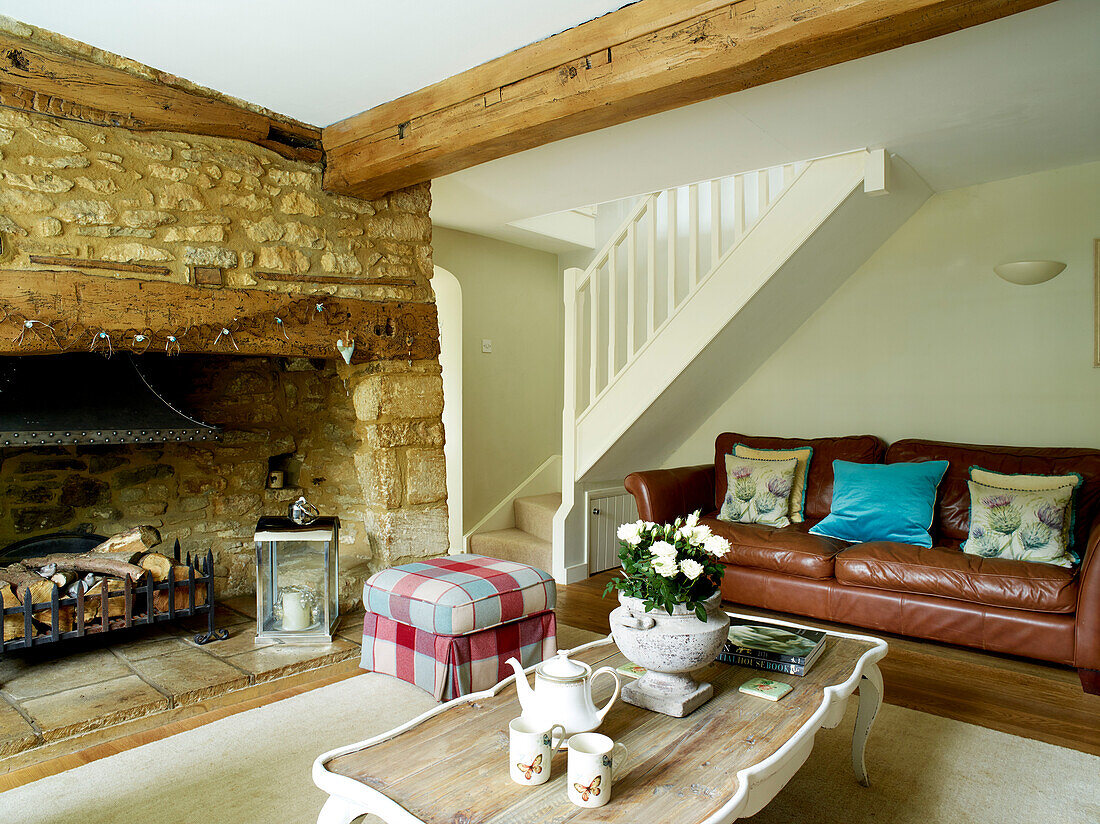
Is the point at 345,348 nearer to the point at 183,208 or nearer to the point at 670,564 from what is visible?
the point at 183,208

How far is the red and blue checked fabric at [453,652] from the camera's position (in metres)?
2.55

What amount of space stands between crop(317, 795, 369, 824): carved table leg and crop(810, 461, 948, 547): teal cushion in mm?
2986

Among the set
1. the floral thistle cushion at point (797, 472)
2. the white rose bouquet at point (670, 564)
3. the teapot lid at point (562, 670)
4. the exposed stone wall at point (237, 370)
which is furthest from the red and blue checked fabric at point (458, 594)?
the floral thistle cushion at point (797, 472)

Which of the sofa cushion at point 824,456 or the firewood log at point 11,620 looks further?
the sofa cushion at point 824,456

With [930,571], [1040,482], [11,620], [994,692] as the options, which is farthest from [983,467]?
[11,620]

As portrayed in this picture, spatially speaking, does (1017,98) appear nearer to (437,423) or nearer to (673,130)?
(673,130)

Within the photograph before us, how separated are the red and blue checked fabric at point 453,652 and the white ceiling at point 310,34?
203 centimetres

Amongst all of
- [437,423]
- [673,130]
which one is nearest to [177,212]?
[437,423]

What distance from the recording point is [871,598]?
3371 millimetres

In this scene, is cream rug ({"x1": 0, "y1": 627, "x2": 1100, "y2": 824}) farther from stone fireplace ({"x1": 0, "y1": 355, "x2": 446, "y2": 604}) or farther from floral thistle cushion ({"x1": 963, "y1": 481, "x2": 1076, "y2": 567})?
stone fireplace ({"x1": 0, "y1": 355, "x2": 446, "y2": 604})

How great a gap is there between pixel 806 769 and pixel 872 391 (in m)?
2.74

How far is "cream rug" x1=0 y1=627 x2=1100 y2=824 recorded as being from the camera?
195 centimetres

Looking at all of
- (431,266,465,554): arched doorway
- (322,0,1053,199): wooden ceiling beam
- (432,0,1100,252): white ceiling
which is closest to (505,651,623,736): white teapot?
(322,0,1053,199): wooden ceiling beam

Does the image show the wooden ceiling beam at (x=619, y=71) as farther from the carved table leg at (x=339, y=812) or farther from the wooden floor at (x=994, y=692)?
the wooden floor at (x=994, y=692)
